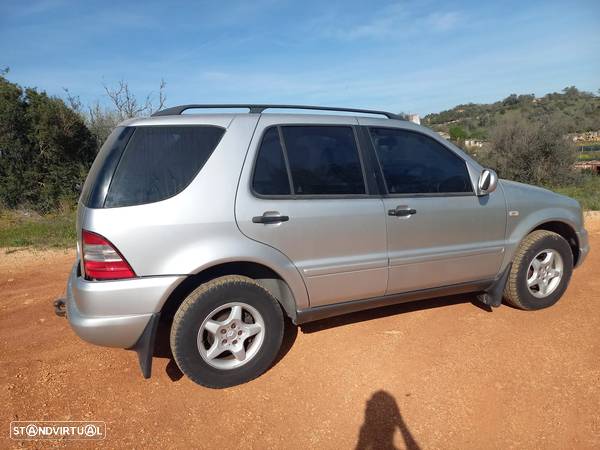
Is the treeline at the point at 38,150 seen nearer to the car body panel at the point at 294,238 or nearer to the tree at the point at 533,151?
the car body panel at the point at 294,238

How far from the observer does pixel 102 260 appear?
257cm

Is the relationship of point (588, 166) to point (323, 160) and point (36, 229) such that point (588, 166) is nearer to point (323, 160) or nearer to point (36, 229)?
point (323, 160)

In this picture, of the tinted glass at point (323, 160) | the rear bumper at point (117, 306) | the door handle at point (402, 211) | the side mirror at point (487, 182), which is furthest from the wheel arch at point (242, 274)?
the side mirror at point (487, 182)

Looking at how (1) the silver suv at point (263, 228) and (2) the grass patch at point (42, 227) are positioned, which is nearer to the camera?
(1) the silver suv at point (263, 228)

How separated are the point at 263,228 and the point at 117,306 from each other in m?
1.03

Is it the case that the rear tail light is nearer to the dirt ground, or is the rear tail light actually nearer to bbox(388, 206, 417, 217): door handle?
the dirt ground

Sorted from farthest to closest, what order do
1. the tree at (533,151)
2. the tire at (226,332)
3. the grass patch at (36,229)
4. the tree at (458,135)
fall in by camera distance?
the tree at (458,135), the tree at (533,151), the grass patch at (36,229), the tire at (226,332)

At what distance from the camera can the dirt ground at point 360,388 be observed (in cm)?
246

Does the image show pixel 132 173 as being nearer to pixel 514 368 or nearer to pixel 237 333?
pixel 237 333

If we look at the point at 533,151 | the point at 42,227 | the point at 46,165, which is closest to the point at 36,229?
the point at 42,227

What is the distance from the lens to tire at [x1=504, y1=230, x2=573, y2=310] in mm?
3893

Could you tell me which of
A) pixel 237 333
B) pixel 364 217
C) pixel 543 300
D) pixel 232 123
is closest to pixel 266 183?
pixel 232 123

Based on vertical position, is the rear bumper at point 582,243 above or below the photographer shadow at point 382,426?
above

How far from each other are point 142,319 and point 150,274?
289 mm
